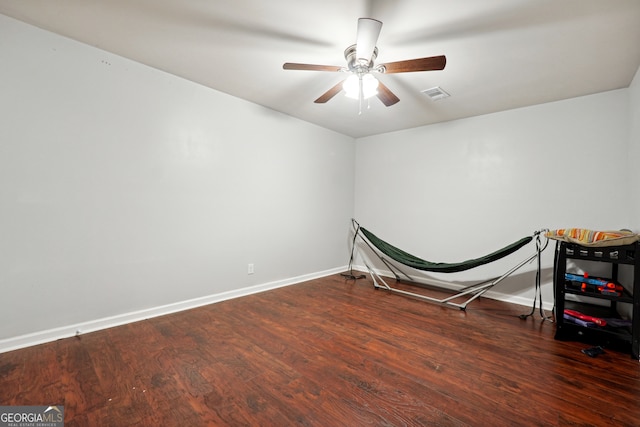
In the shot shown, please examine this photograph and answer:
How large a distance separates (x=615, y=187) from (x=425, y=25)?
2474mm

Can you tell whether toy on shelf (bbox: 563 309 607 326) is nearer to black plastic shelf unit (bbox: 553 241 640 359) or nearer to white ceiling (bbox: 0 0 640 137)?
black plastic shelf unit (bbox: 553 241 640 359)

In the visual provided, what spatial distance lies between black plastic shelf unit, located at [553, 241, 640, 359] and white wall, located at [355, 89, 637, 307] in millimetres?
757

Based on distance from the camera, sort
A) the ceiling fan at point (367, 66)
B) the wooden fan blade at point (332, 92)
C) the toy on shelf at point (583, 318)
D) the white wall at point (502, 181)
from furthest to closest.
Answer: the white wall at point (502, 181)
the wooden fan blade at point (332, 92)
the toy on shelf at point (583, 318)
the ceiling fan at point (367, 66)

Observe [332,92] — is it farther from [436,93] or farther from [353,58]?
[436,93]

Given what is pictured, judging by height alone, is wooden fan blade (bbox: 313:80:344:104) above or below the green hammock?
above

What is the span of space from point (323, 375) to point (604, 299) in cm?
227

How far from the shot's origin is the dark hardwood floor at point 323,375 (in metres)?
1.30

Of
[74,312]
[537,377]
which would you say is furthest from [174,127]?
[537,377]

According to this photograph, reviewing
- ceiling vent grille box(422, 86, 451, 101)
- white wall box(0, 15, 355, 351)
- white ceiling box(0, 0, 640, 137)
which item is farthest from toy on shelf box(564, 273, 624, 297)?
white wall box(0, 15, 355, 351)

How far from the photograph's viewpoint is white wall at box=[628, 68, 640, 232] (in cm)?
216

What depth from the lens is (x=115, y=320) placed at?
87.2 inches

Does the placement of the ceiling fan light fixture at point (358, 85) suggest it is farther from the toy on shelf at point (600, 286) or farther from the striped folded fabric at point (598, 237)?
the toy on shelf at point (600, 286)

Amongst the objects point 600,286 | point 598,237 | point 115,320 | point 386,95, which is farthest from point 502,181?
point 115,320

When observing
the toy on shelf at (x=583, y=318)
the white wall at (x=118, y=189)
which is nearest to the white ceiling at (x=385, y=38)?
the white wall at (x=118, y=189)
